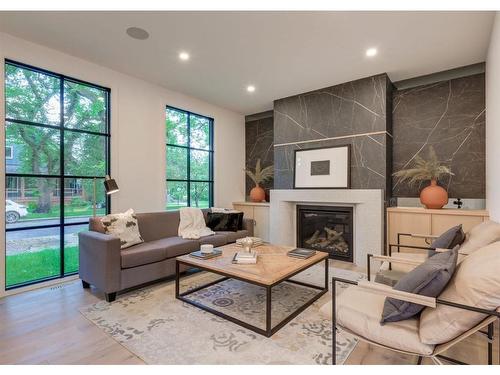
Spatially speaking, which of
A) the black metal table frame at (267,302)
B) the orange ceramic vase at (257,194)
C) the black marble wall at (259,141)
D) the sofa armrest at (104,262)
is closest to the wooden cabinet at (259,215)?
the orange ceramic vase at (257,194)

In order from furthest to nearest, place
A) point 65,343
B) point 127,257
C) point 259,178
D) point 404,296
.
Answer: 1. point 259,178
2. point 127,257
3. point 65,343
4. point 404,296

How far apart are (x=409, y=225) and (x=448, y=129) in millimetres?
1505

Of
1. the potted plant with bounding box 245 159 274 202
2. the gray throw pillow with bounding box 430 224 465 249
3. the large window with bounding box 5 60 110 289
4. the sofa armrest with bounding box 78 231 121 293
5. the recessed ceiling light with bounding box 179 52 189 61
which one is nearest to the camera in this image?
the gray throw pillow with bounding box 430 224 465 249

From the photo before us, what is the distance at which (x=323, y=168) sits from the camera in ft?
14.0

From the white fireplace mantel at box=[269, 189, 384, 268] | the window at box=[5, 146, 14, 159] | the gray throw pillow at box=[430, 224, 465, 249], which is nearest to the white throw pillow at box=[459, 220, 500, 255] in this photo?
the gray throw pillow at box=[430, 224, 465, 249]

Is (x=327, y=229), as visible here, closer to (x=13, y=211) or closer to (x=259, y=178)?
(x=259, y=178)

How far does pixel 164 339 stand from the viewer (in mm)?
1971

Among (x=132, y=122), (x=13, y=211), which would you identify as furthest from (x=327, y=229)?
(x=13, y=211)

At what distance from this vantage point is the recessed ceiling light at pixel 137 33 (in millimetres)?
2674

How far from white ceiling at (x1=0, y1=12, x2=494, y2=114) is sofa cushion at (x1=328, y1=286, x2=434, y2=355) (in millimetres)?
2498

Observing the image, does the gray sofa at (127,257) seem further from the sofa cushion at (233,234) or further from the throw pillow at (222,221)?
the throw pillow at (222,221)

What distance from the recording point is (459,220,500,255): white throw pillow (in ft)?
6.80

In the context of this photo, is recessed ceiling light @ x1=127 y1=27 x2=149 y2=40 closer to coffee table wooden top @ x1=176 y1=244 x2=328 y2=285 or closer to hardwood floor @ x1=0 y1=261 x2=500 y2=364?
coffee table wooden top @ x1=176 y1=244 x2=328 y2=285
